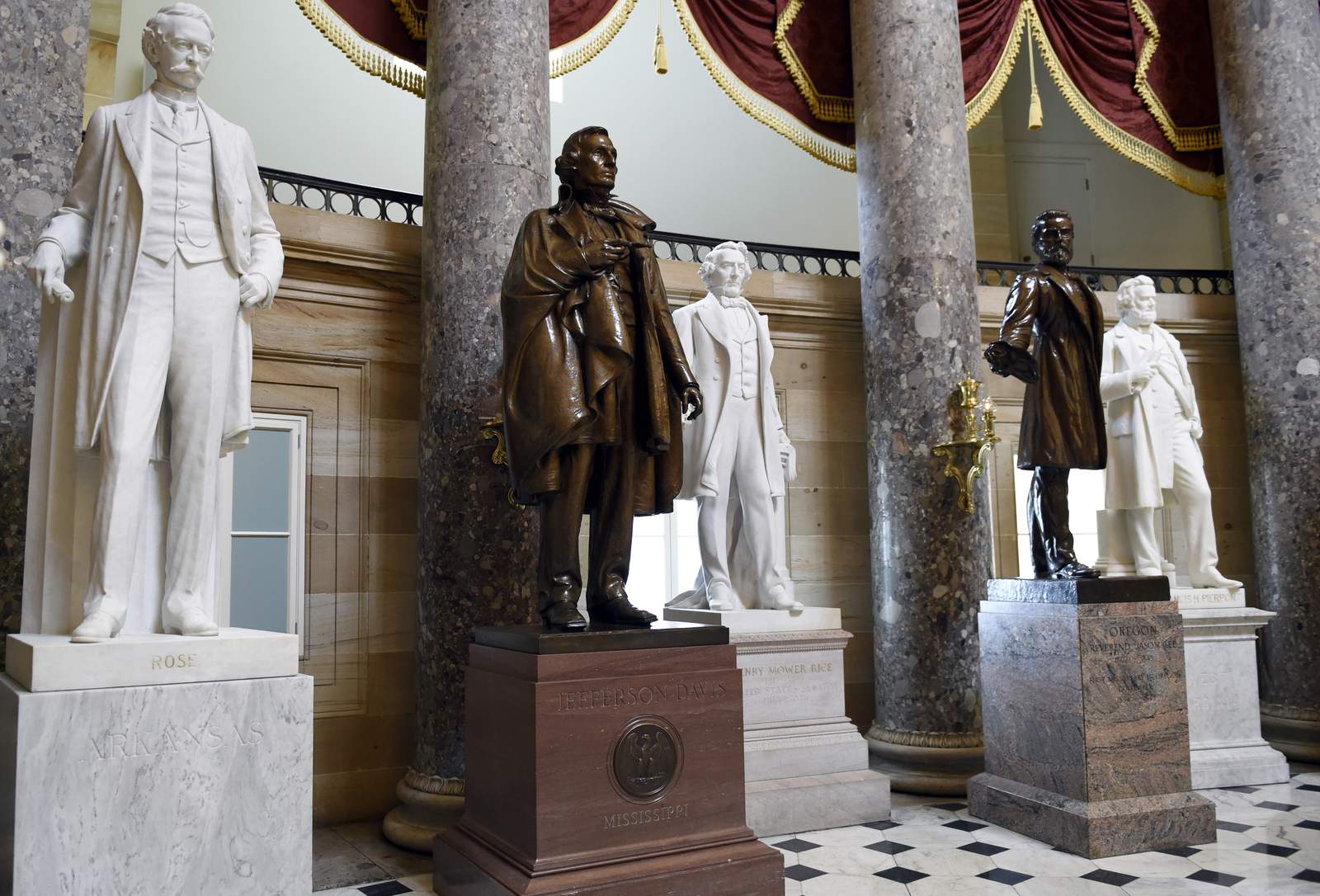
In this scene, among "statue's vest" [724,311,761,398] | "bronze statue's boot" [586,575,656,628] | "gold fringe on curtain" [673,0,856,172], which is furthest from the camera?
"gold fringe on curtain" [673,0,856,172]

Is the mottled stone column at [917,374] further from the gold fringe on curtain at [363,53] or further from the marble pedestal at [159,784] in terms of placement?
the marble pedestal at [159,784]

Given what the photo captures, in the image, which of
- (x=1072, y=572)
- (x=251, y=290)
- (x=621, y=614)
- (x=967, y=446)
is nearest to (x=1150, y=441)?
(x=967, y=446)

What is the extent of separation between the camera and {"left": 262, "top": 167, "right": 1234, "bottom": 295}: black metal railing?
607 centimetres

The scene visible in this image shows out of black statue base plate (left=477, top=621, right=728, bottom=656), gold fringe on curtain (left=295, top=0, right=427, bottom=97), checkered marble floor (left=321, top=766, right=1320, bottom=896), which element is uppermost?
gold fringe on curtain (left=295, top=0, right=427, bottom=97)

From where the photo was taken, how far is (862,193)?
266 inches

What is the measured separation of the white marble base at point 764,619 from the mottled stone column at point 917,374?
83 cm

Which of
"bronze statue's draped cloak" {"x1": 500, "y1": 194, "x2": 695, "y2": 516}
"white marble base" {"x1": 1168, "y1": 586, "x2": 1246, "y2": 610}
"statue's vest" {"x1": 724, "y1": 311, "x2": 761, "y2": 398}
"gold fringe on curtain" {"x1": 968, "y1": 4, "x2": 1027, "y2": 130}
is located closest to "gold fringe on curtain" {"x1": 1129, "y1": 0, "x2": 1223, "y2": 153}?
"gold fringe on curtain" {"x1": 968, "y1": 4, "x2": 1027, "y2": 130}

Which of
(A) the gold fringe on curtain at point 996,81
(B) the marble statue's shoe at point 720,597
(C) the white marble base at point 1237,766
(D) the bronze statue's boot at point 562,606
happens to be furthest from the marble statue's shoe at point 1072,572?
(A) the gold fringe on curtain at point 996,81

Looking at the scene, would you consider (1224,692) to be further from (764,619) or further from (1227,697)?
(764,619)

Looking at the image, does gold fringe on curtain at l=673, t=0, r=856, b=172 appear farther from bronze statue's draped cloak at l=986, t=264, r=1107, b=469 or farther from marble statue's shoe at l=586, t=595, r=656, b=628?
marble statue's shoe at l=586, t=595, r=656, b=628

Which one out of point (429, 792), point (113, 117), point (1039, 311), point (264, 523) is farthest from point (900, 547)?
point (113, 117)

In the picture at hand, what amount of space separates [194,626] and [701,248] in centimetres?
591

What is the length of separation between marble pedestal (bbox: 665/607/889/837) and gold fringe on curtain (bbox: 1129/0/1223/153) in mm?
5330

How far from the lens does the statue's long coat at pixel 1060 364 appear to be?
16.8 feet
